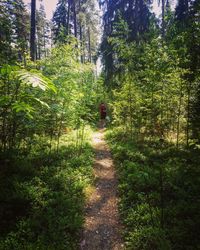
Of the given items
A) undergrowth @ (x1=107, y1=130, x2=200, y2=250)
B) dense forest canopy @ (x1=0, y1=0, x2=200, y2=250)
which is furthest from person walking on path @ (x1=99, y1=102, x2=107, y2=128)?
undergrowth @ (x1=107, y1=130, x2=200, y2=250)

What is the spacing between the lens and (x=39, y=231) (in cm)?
617

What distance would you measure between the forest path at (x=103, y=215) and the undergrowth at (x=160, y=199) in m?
0.30

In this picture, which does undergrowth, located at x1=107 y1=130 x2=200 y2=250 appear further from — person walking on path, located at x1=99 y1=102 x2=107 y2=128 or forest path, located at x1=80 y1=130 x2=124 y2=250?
person walking on path, located at x1=99 y1=102 x2=107 y2=128

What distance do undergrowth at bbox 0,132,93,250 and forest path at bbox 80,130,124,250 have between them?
338 mm

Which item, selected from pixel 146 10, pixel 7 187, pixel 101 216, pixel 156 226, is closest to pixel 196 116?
pixel 156 226

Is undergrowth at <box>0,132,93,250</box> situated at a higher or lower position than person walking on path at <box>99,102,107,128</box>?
lower

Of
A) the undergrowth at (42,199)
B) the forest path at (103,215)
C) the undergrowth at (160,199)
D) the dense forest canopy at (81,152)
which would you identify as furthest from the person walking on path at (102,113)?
the undergrowth at (42,199)

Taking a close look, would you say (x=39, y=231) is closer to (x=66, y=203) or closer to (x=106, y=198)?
(x=66, y=203)

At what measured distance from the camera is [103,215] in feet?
25.0

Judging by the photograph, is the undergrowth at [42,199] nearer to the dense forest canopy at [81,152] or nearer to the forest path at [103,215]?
the dense forest canopy at [81,152]

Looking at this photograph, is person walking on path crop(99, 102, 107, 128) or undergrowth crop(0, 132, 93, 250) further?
person walking on path crop(99, 102, 107, 128)

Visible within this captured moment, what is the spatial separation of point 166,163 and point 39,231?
6091 mm

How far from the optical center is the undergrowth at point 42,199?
234 inches

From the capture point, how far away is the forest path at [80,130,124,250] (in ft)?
20.7
